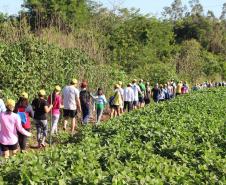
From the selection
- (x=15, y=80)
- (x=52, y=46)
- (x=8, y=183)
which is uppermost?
(x=52, y=46)

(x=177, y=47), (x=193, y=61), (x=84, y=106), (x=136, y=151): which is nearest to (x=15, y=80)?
(x=84, y=106)

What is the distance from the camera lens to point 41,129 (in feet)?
44.3

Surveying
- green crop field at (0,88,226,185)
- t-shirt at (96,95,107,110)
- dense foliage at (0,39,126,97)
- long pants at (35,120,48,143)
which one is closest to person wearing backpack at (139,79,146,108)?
dense foliage at (0,39,126,97)

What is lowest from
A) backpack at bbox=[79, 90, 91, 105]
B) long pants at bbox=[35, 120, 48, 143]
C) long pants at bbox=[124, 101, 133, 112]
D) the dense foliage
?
long pants at bbox=[35, 120, 48, 143]

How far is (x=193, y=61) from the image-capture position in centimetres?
5744

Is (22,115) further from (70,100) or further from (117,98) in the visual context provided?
(117,98)

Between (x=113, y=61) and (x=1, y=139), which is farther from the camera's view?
(x=113, y=61)

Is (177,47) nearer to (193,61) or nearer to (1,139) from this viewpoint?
(193,61)

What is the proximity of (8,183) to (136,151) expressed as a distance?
8.38ft

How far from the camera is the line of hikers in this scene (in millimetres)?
10336

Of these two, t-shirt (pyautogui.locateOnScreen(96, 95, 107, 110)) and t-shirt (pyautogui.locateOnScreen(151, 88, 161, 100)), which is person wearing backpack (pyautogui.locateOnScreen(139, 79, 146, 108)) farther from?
t-shirt (pyautogui.locateOnScreen(96, 95, 107, 110))

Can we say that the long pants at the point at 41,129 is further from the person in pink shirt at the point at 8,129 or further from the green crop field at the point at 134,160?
the person in pink shirt at the point at 8,129

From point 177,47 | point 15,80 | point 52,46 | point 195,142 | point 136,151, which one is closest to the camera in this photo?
point 136,151

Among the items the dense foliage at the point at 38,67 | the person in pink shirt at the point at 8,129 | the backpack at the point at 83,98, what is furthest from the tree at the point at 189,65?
the person in pink shirt at the point at 8,129
